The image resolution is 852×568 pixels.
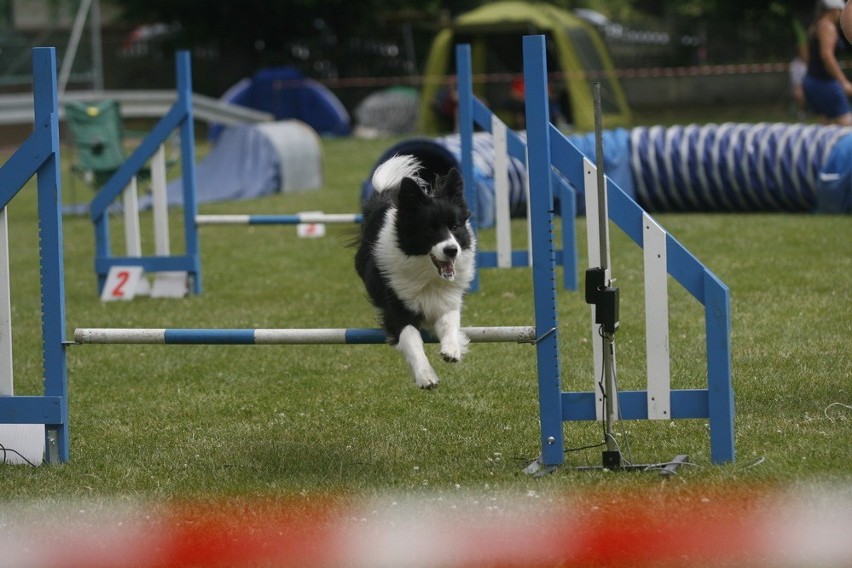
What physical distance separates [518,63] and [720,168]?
48.4ft

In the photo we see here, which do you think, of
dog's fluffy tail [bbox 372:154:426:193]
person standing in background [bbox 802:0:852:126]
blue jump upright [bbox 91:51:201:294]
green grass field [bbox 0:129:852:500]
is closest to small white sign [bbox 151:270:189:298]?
blue jump upright [bbox 91:51:201:294]

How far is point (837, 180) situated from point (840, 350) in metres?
5.65

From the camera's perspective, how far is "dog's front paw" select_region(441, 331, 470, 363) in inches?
192

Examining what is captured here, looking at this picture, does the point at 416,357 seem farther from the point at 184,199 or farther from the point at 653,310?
the point at 184,199

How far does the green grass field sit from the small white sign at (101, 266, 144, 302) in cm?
10

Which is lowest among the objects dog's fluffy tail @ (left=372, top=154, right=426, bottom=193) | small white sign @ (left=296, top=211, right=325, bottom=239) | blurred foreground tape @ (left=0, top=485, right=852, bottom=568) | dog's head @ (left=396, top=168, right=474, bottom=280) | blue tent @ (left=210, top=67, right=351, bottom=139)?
blurred foreground tape @ (left=0, top=485, right=852, bottom=568)

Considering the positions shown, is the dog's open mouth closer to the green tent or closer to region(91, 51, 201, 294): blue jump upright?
region(91, 51, 201, 294): blue jump upright

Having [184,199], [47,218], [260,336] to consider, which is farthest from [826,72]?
[47,218]

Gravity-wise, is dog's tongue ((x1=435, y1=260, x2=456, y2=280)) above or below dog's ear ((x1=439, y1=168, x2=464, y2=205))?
below

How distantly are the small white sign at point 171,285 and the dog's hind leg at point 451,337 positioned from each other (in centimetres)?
484

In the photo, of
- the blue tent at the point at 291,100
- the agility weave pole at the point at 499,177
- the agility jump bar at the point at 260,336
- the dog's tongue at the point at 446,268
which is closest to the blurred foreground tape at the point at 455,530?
the agility jump bar at the point at 260,336

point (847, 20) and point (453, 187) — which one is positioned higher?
point (847, 20)

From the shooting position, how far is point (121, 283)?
9531mm

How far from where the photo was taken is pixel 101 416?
20.0ft
